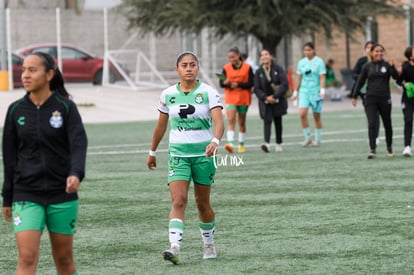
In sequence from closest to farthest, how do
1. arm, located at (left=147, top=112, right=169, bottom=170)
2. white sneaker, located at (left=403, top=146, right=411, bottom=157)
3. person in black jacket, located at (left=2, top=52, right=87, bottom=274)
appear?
person in black jacket, located at (left=2, top=52, right=87, bottom=274)
arm, located at (left=147, top=112, right=169, bottom=170)
white sneaker, located at (left=403, top=146, right=411, bottom=157)

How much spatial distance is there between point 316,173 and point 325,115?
54.8 feet

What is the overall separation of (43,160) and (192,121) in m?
2.79

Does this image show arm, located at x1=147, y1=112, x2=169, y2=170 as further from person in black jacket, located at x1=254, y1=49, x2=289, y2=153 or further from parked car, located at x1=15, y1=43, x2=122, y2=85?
parked car, located at x1=15, y1=43, x2=122, y2=85

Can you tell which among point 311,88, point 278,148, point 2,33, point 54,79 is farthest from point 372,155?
point 2,33

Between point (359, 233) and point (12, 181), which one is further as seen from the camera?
point (359, 233)

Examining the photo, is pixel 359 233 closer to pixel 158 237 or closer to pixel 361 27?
pixel 158 237

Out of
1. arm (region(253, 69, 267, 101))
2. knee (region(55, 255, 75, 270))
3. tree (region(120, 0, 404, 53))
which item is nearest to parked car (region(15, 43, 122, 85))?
tree (region(120, 0, 404, 53))

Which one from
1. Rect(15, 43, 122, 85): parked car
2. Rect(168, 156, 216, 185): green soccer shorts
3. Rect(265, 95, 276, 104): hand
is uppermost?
Rect(15, 43, 122, 85): parked car

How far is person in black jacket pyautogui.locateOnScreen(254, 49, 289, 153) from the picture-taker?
21.5 meters

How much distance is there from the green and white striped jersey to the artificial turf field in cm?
95

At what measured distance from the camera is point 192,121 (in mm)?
10133

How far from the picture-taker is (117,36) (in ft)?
139

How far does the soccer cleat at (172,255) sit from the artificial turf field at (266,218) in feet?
0.23

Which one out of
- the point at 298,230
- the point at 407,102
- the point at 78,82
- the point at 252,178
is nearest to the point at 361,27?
the point at 78,82
